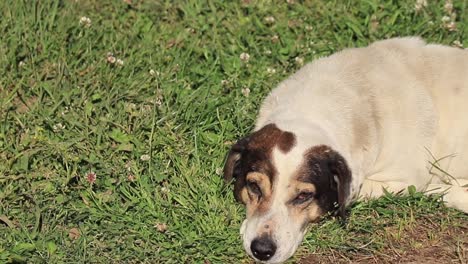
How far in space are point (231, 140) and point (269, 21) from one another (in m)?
1.81

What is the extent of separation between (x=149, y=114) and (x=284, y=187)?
1524 millimetres

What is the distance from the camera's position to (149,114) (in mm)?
6715

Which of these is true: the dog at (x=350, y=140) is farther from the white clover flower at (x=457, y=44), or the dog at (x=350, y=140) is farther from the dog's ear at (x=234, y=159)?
the white clover flower at (x=457, y=44)

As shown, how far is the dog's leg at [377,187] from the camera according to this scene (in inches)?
245

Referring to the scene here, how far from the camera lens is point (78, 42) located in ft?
24.8

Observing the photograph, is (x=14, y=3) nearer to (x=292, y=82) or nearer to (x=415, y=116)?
(x=292, y=82)

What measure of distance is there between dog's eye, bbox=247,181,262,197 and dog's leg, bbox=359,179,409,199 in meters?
0.84

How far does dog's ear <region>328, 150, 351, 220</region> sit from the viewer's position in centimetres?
564

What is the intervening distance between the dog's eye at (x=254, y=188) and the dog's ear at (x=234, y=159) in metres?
0.20

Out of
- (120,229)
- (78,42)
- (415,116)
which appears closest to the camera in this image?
(120,229)

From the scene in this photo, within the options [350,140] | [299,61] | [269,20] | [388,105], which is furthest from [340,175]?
[269,20]

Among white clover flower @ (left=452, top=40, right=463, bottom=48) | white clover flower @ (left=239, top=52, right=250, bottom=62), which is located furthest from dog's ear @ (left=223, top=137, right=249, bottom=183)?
white clover flower @ (left=452, top=40, right=463, bottom=48)

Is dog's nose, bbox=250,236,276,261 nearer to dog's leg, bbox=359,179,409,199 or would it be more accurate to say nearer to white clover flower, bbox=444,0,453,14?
dog's leg, bbox=359,179,409,199

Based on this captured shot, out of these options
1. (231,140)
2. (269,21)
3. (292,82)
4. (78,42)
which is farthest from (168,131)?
(269,21)
